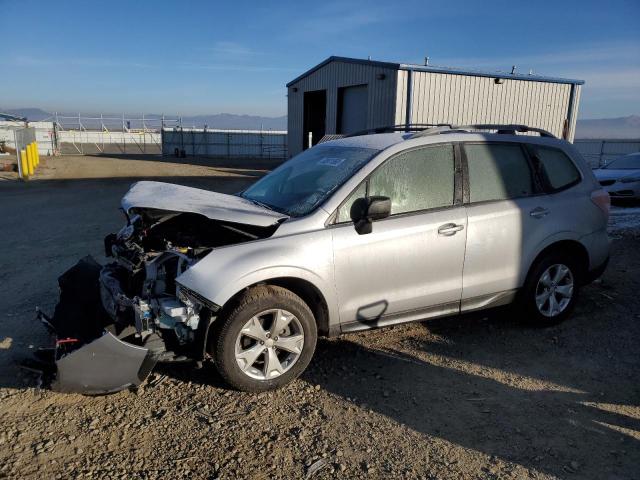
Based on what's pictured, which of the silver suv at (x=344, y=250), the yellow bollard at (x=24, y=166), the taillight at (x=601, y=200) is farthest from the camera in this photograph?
the yellow bollard at (x=24, y=166)

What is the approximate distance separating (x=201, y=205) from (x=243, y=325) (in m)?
0.98

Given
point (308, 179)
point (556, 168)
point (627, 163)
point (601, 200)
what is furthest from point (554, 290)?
point (627, 163)

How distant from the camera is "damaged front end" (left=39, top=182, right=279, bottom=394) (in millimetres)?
3076

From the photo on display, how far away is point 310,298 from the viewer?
12.0 feet

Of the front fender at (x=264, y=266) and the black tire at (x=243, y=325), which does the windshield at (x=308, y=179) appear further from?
the black tire at (x=243, y=325)

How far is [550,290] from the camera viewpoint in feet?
15.1

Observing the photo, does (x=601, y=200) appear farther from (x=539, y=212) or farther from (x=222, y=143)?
(x=222, y=143)

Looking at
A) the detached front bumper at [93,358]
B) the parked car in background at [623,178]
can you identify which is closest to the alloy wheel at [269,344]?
the detached front bumper at [93,358]

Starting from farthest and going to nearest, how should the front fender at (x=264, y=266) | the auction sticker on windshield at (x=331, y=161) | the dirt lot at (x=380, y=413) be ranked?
the auction sticker on windshield at (x=331, y=161) < the front fender at (x=264, y=266) < the dirt lot at (x=380, y=413)

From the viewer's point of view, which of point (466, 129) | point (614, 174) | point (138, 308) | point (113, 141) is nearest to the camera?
point (138, 308)

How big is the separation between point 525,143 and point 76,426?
4.18 metres

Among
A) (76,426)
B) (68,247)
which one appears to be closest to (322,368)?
(76,426)

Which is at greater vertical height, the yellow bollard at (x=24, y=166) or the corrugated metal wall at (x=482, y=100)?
the corrugated metal wall at (x=482, y=100)

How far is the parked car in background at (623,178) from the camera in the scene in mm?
11680
